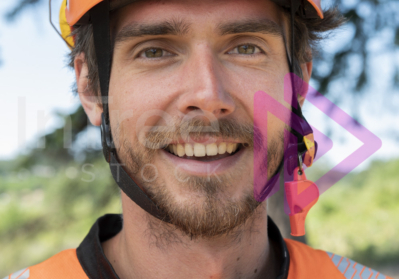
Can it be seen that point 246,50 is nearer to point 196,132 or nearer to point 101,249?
point 196,132

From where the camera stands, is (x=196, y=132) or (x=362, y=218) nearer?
(x=196, y=132)

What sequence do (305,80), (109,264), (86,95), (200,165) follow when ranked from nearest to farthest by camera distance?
1. (200,165)
2. (109,264)
3. (86,95)
4. (305,80)

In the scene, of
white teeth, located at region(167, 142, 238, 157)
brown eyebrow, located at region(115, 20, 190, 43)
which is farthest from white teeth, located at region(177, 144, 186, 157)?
brown eyebrow, located at region(115, 20, 190, 43)

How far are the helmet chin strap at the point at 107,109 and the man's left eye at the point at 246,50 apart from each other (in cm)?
23

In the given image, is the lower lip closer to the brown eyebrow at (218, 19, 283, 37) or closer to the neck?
the neck

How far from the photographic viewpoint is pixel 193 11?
1.72 meters

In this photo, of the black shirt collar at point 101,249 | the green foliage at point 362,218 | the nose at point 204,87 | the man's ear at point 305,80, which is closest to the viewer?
the nose at point 204,87

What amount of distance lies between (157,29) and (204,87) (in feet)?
1.21

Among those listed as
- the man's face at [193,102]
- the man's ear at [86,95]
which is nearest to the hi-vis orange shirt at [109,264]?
the man's face at [193,102]

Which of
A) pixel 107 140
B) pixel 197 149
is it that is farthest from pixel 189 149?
pixel 107 140

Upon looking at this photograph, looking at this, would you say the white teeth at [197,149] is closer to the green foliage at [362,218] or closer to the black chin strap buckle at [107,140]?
the black chin strap buckle at [107,140]

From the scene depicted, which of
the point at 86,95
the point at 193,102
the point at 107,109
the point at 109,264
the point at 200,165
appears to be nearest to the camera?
the point at 193,102

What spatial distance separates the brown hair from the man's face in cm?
35

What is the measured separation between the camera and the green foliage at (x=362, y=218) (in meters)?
8.84
